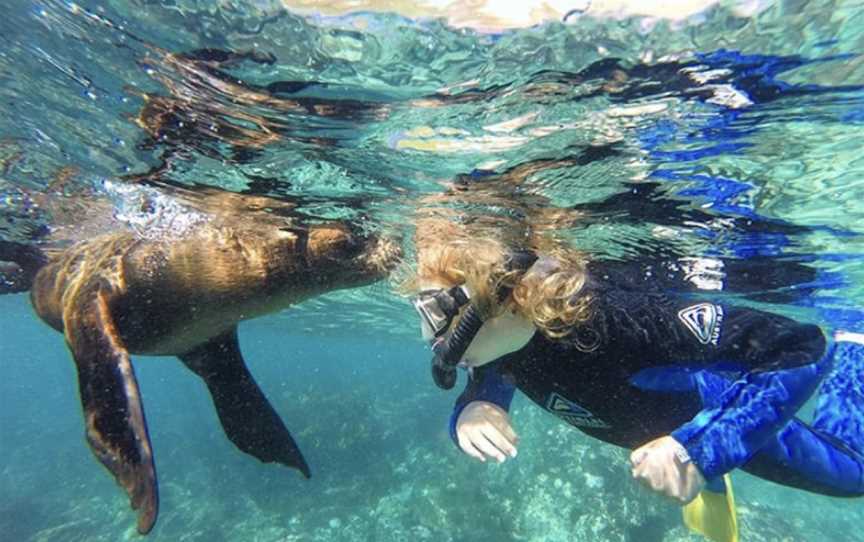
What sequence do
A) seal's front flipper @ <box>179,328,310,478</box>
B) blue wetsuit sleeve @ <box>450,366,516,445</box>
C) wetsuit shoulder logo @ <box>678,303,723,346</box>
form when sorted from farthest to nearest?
1. seal's front flipper @ <box>179,328,310,478</box>
2. blue wetsuit sleeve @ <box>450,366,516,445</box>
3. wetsuit shoulder logo @ <box>678,303,723,346</box>

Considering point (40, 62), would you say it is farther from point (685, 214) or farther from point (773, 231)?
point (773, 231)

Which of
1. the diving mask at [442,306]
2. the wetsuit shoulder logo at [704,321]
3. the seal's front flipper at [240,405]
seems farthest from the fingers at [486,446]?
the seal's front flipper at [240,405]

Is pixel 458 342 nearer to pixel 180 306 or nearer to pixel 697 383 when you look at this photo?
pixel 697 383

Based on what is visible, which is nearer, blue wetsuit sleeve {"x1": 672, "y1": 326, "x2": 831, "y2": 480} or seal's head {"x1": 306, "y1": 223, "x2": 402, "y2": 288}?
blue wetsuit sleeve {"x1": 672, "y1": 326, "x2": 831, "y2": 480}

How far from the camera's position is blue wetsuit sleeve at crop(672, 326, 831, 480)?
2984 millimetres

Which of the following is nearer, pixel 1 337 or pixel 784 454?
pixel 784 454

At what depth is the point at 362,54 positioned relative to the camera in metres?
4.29

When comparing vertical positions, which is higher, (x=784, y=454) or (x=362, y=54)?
(x=362, y=54)

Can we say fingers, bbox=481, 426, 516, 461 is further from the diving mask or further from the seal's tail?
the seal's tail

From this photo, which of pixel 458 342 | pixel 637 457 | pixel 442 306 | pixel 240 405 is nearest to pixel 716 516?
pixel 637 457

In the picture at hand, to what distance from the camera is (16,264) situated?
1054 cm

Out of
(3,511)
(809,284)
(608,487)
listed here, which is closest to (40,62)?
(809,284)

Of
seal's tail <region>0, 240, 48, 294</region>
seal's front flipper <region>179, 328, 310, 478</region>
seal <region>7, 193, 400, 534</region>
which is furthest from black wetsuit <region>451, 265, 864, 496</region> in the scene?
seal's tail <region>0, 240, 48, 294</region>

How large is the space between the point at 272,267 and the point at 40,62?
9.64ft
